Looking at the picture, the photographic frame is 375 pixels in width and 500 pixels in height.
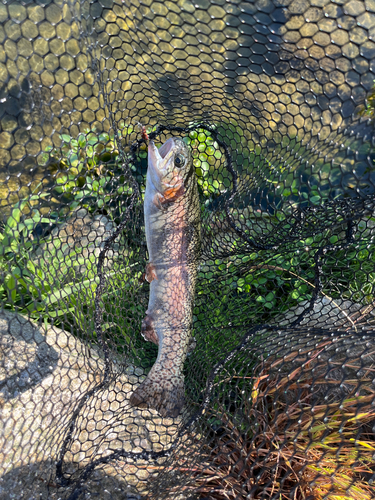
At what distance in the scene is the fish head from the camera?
7.64ft

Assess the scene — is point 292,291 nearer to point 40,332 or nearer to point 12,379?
point 40,332

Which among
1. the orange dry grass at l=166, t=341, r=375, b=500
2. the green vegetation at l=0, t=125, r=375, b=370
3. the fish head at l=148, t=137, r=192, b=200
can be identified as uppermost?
the fish head at l=148, t=137, r=192, b=200

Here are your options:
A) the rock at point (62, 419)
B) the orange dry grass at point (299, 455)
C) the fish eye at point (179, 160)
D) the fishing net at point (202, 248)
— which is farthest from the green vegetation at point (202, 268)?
the orange dry grass at point (299, 455)

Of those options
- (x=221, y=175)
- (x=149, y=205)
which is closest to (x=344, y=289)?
(x=221, y=175)

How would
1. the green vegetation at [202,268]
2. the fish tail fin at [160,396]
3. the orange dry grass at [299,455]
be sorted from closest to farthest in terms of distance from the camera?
the orange dry grass at [299,455]
the fish tail fin at [160,396]
the green vegetation at [202,268]

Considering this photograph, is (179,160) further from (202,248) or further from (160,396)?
(160,396)

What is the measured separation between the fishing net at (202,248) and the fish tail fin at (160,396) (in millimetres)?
93

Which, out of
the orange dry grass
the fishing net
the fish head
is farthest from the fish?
the orange dry grass

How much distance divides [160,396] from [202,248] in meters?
1.12

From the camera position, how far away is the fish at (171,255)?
2.33 metres

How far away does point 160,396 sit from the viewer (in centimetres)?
225

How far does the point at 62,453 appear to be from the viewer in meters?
1.95

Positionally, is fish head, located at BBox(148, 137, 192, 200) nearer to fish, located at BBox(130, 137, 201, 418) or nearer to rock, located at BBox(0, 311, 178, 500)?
fish, located at BBox(130, 137, 201, 418)

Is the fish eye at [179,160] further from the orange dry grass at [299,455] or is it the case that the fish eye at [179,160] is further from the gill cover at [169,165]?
the orange dry grass at [299,455]
